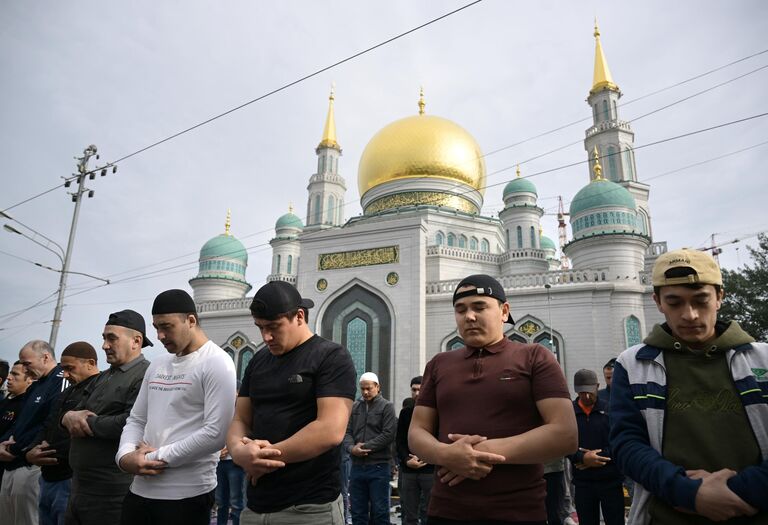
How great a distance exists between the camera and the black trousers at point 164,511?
2.12 meters

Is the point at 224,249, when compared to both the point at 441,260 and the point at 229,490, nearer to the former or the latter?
the point at 441,260

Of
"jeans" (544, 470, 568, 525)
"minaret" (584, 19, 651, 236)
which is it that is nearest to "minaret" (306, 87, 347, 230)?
"minaret" (584, 19, 651, 236)

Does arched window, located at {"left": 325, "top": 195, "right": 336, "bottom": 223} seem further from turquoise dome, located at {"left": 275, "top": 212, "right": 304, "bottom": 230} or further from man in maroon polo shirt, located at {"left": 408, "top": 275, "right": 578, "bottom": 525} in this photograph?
man in maroon polo shirt, located at {"left": 408, "top": 275, "right": 578, "bottom": 525}

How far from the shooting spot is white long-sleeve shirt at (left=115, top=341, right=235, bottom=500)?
216cm

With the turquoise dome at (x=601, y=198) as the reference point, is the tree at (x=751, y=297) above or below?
below

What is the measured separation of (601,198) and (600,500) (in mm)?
14251

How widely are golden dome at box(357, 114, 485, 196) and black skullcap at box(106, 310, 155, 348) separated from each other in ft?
62.2

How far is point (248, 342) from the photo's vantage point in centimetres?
1825

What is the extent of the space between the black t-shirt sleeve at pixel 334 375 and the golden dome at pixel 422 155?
779 inches

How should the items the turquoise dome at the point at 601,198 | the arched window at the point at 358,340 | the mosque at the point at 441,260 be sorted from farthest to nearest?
the turquoise dome at the point at 601,198, the arched window at the point at 358,340, the mosque at the point at 441,260

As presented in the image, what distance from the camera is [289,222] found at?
25.0 meters

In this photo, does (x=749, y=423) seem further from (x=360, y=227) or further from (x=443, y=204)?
(x=443, y=204)

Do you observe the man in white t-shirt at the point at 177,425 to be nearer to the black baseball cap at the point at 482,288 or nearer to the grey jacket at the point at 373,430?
the black baseball cap at the point at 482,288

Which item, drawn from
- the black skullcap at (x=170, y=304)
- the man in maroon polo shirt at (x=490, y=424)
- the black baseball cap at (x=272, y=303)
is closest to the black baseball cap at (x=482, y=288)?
the man in maroon polo shirt at (x=490, y=424)
